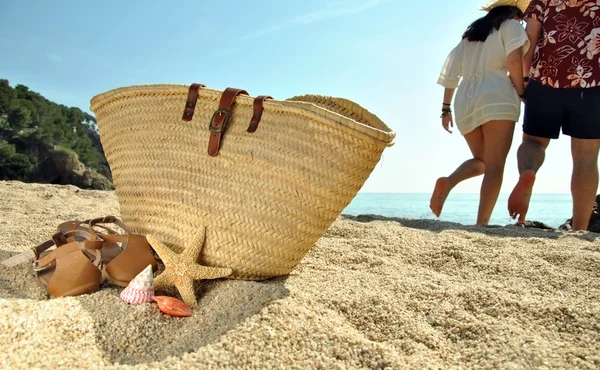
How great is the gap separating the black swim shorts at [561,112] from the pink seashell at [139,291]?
350 centimetres

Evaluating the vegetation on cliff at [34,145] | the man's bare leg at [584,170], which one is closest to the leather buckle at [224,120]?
the man's bare leg at [584,170]

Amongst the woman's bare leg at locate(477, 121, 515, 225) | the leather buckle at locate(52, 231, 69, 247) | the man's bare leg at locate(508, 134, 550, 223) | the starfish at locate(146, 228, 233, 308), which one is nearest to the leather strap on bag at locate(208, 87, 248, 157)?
the starfish at locate(146, 228, 233, 308)

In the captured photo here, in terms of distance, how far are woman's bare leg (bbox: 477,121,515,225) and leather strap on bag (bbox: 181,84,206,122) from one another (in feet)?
9.39

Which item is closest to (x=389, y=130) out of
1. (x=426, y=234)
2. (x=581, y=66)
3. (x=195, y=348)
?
(x=195, y=348)

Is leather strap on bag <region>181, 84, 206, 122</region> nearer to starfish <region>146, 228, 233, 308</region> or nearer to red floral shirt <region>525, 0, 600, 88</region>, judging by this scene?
starfish <region>146, 228, 233, 308</region>

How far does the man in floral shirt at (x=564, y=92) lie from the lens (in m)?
3.47

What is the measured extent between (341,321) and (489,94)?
306 cm

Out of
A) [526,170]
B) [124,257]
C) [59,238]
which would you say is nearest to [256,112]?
[124,257]

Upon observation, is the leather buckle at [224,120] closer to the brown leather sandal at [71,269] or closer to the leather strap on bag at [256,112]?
the leather strap on bag at [256,112]

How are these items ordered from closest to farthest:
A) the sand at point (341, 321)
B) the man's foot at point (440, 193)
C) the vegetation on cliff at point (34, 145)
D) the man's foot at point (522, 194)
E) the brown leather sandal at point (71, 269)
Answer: the sand at point (341, 321), the brown leather sandal at point (71, 269), the man's foot at point (522, 194), the man's foot at point (440, 193), the vegetation on cliff at point (34, 145)

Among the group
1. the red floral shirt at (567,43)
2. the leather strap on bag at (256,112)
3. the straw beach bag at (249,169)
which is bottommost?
the straw beach bag at (249,169)

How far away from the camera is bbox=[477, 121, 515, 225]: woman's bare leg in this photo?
12.4 feet

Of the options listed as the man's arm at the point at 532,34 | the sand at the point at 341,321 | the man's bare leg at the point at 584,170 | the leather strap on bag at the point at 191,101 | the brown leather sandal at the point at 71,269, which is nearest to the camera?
the sand at the point at 341,321

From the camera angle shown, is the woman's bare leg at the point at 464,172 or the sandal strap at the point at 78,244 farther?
the woman's bare leg at the point at 464,172
